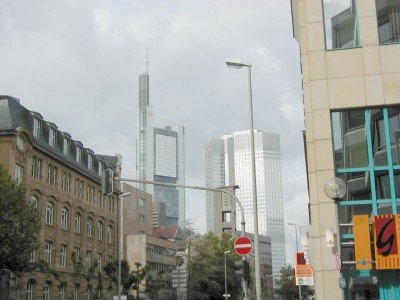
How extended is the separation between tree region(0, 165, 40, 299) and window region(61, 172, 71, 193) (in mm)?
20163

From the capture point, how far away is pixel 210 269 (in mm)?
79625

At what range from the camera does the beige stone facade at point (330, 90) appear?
790 inches

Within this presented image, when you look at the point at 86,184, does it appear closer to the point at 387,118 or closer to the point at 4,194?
the point at 4,194

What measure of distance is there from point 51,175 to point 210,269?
32158 mm

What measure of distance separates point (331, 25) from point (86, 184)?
150 ft

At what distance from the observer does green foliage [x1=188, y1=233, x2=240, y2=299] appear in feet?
260

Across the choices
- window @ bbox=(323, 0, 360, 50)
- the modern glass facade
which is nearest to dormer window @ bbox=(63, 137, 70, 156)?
window @ bbox=(323, 0, 360, 50)

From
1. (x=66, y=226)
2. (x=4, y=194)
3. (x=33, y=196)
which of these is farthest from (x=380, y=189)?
(x=66, y=226)

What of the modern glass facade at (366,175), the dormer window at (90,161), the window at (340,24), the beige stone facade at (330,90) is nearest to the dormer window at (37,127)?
the dormer window at (90,161)

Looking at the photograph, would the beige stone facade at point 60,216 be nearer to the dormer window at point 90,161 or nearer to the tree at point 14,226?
the dormer window at point 90,161

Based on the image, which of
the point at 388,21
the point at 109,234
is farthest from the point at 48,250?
the point at 388,21

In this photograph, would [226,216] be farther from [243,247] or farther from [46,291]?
[243,247]

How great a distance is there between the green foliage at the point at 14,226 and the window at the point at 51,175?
17.2 metres

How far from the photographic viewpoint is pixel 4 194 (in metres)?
34.9
